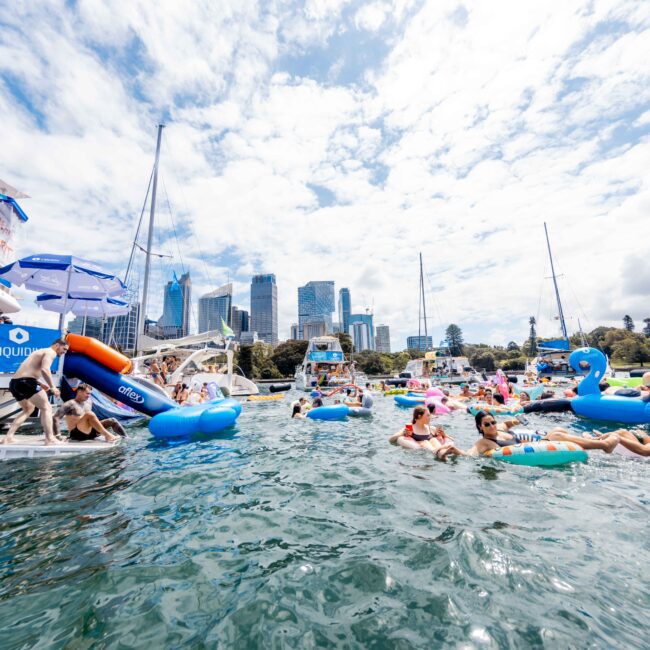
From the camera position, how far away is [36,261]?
33.0ft

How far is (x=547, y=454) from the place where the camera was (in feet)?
19.3

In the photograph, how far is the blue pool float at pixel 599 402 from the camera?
29.9ft

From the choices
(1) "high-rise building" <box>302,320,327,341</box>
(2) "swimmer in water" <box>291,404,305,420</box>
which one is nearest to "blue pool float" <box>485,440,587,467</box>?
(2) "swimmer in water" <box>291,404,305,420</box>

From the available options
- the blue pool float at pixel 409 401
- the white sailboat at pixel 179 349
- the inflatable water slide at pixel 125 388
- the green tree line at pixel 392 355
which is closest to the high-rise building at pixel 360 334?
the green tree line at pixel 392 355

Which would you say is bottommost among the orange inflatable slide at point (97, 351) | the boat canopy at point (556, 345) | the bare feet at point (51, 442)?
the bare feet at point (51, 442)

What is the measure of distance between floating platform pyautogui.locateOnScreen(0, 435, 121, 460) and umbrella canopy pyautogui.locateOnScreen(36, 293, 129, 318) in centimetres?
802

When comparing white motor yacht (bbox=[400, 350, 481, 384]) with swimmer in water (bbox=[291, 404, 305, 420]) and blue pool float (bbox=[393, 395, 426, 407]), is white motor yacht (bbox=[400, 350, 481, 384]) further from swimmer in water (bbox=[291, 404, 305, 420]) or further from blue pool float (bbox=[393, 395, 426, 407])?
swimmer in water (bbox=[291, 404, 305, 420])

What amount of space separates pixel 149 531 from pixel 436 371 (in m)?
35.2

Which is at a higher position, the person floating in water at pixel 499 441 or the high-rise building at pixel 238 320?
the high-rise building at pixel 238 320

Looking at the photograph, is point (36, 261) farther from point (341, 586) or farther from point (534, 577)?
point (534, 577)

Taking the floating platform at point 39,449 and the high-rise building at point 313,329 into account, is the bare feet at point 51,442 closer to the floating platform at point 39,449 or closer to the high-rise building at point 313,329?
the floating platform at point 39,449

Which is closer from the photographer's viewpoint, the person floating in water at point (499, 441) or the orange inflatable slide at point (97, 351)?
the person floating in water at point (499, 441)

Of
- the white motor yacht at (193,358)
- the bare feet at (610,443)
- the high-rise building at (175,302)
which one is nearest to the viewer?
the bare feet at (610,443)

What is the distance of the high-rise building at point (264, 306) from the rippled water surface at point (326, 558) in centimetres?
16181
